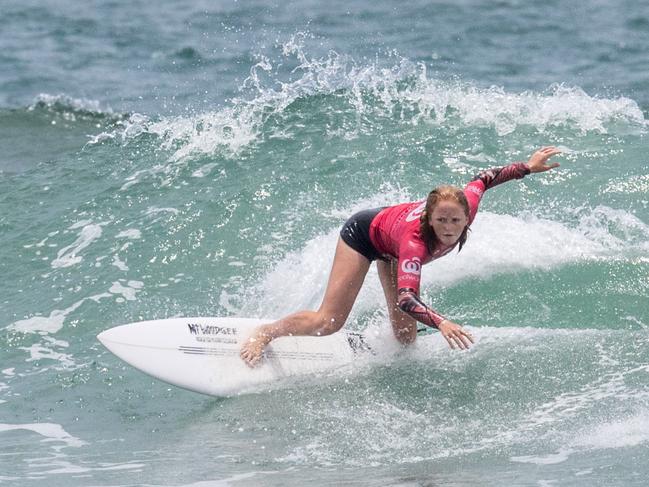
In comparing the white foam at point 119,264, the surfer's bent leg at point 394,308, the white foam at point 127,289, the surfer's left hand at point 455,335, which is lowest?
the white foam at point 127,289

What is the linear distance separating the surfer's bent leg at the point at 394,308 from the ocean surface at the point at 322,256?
110mm

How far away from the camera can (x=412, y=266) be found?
693 cm

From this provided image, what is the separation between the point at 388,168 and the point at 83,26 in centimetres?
1109

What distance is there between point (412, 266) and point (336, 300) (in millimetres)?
855

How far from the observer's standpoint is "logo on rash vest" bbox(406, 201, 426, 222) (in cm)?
718

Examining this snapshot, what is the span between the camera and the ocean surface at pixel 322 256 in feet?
22.5

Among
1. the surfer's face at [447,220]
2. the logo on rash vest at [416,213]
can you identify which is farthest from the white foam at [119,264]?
the surfer's face at [447,220]

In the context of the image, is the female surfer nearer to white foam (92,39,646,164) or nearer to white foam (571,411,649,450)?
white foam (571,411,649,450)

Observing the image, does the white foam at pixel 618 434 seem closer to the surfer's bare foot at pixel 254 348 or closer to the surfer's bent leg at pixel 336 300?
the surfer's bent leg at pixel 336 300

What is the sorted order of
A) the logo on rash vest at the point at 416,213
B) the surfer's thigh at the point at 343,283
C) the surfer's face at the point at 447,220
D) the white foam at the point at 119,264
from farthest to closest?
the white foam at the point at 119,264 → the surfer's thigh at the point at 343,283 → the logo on rash vest at the point at 416,213 → the surfer's face at the point at 447,220

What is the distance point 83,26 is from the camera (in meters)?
21.1

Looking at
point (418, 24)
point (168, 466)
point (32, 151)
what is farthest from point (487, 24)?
point (168, 466)

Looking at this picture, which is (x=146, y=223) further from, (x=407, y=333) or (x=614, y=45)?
(x=614, y=45)

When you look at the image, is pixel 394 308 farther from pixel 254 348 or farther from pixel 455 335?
pixel 455 335
